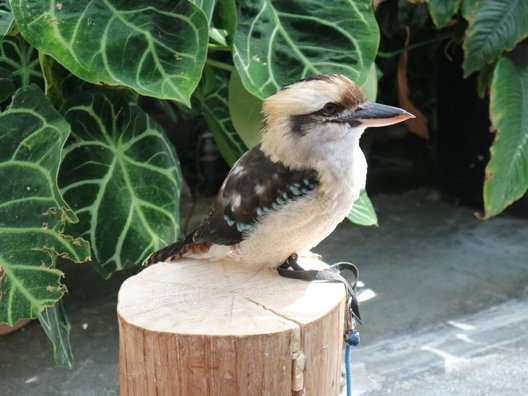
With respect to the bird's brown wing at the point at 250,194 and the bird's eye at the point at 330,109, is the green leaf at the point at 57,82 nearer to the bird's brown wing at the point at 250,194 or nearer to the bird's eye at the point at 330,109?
the bird's brown wing at the point at 250,194

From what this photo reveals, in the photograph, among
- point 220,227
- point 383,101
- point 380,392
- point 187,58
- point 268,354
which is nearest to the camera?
point 268,354

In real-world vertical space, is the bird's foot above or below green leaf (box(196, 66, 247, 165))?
Result: below

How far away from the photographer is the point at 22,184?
1835mm

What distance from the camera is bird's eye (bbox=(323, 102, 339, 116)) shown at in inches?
61.8

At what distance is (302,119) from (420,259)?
200cm

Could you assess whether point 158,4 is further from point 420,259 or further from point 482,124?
point 482,124

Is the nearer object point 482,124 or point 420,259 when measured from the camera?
point 420,259

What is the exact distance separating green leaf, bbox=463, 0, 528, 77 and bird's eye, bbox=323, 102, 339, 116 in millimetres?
1721

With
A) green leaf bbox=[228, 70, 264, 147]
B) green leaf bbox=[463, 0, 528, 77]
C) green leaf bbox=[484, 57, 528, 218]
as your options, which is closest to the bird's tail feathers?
green leaf bbox=[228, 70, 264, 147]

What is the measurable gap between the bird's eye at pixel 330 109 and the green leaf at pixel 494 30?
1.72 metres

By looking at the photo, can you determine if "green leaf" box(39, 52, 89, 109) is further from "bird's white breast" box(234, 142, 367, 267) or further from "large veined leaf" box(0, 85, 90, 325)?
"bird's white breast" box(234, 142, 367, 267)

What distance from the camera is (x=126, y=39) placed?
1.86m

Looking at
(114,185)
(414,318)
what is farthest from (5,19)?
(414,318)

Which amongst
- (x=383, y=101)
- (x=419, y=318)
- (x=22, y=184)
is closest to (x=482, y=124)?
(x=383, y=101)
